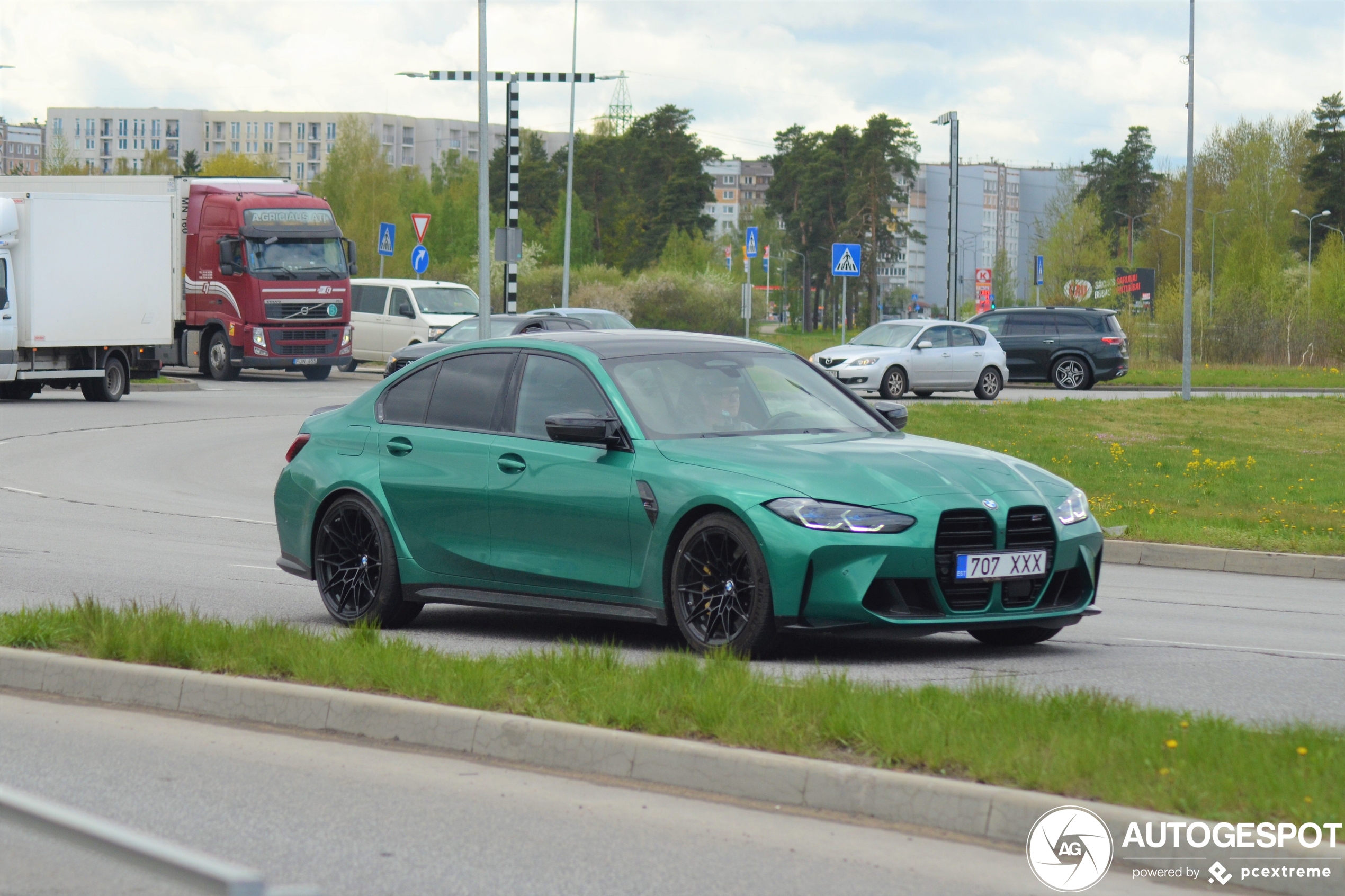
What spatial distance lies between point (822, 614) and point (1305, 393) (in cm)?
3180

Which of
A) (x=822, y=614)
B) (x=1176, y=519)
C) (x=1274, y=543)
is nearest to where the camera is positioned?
(x=822, y=614)

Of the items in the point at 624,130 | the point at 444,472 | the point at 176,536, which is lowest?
the point at 176,536

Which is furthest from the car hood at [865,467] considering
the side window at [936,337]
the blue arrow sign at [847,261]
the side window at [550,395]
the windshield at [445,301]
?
the windshield at [445,301]

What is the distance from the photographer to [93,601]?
8273mm

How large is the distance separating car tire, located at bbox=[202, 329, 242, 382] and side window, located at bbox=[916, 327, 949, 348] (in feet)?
47.6

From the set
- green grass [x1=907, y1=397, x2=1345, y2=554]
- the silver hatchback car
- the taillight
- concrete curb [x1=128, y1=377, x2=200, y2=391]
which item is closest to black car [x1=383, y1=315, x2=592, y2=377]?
concrete curb [x1=128, y1=377, x2=200, y2=391]

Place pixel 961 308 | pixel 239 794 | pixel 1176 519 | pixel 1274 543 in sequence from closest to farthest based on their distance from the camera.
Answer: pixel 239 794, pixel 1274 543, pixel 1176 519, pixel 961 308

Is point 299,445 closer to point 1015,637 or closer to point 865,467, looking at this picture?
point 865,467

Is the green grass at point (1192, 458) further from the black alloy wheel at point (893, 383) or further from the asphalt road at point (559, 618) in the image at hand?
the black alloy wheel at point (893, 383)

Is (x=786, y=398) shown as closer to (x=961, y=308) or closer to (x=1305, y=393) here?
(x=1305, y=393)

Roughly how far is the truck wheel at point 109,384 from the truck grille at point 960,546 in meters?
25.0

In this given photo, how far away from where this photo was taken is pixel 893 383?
33406mm

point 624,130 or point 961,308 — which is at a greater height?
point 624,130

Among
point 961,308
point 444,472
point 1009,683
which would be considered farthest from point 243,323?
point 961,308
